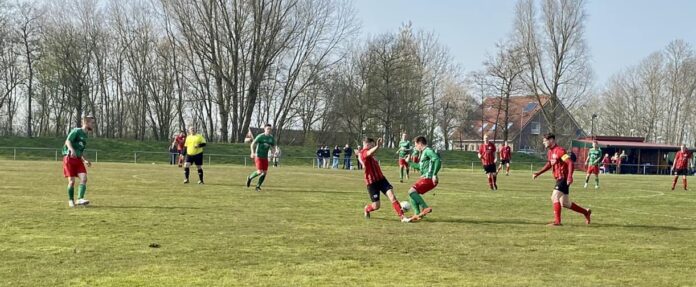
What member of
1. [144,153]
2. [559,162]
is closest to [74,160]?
[559,162]

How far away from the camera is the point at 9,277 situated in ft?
23.0

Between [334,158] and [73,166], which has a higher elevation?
[73,166]

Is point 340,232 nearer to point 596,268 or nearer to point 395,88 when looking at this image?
point 596,268

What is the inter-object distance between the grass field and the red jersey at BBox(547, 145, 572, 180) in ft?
3.43

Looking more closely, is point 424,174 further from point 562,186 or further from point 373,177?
point 562,186

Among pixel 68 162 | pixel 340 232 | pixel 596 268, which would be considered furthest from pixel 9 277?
pixel 68 162

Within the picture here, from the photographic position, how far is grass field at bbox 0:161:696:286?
7.45 metres

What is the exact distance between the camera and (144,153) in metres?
53.8

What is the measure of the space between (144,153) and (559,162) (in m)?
45.4

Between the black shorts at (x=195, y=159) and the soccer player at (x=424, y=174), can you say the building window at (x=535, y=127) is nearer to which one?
the black shorts at (x=195, y=159)

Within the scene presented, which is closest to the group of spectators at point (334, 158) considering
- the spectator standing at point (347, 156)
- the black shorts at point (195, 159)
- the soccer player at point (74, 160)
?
the spectator standing at point (347, 156)

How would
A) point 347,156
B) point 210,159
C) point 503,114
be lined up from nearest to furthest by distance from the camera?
1. point 347,156
2. point 210,159
3. point 503,114

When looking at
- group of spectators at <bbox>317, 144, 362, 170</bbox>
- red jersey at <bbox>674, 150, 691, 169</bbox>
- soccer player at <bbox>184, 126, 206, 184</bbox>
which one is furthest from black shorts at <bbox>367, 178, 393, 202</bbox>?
group of spectators at <bbox>317, 144, 362, 170</bbox>

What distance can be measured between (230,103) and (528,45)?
99.1ft
